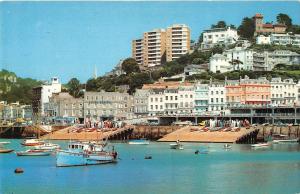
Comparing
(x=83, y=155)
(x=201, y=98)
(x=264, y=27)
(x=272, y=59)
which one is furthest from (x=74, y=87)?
(x=83, y=155)

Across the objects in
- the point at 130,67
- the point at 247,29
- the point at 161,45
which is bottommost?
the point at 130,67

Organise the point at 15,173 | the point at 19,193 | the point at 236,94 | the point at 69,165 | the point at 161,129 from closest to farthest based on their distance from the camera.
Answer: the point at 19,193, the point at 15,173, the point at 69,165, the point at 161,129, the point at 236,94

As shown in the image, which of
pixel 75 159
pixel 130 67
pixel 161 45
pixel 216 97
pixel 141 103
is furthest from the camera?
pixel 161 45

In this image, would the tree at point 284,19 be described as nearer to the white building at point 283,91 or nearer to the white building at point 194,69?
the white building at point 194,69

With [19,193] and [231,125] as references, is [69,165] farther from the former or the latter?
[231,125]

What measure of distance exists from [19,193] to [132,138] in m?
41.2

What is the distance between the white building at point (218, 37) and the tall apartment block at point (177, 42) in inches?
125

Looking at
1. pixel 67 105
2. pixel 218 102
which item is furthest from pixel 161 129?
pixel 67 105

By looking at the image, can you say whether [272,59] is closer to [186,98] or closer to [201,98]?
[201,98]

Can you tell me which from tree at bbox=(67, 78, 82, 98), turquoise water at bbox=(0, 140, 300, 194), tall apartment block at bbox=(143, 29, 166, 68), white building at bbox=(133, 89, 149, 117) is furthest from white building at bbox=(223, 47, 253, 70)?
turquoise water at bbox=(0, 140, 300, 194)

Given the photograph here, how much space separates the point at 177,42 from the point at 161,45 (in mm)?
3556

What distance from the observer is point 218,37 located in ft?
389

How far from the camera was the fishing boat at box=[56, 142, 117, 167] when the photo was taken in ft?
127

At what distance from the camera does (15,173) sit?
3616 centimetres
